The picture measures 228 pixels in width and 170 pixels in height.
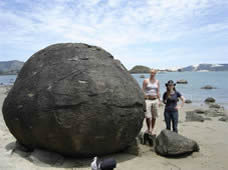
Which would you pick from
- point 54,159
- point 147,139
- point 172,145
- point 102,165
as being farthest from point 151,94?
point 102,165

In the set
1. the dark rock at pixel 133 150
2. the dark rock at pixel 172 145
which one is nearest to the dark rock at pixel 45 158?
the dark rock at pixel 133 150

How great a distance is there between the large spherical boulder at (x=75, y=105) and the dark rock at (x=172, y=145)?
0.71 metres

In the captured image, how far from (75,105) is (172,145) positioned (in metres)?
2.19

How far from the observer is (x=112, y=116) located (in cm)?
418

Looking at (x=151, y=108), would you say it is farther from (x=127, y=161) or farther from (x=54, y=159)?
(x=54, y=159)

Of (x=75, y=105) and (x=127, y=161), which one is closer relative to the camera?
(x=75, y=105)

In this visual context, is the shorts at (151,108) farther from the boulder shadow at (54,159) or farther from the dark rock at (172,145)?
the boulder shadow at (54,159)

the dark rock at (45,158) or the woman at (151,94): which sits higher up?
the woman at (151,94)

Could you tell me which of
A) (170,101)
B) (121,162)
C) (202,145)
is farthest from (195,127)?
(121,162)

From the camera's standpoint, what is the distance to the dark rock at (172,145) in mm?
4734

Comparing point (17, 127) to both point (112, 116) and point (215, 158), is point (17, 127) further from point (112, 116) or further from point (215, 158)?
point (215, 158)

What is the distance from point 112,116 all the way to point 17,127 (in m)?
1.89

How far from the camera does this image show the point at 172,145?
187 inches

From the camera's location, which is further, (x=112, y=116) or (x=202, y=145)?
(x=202, y=145)
